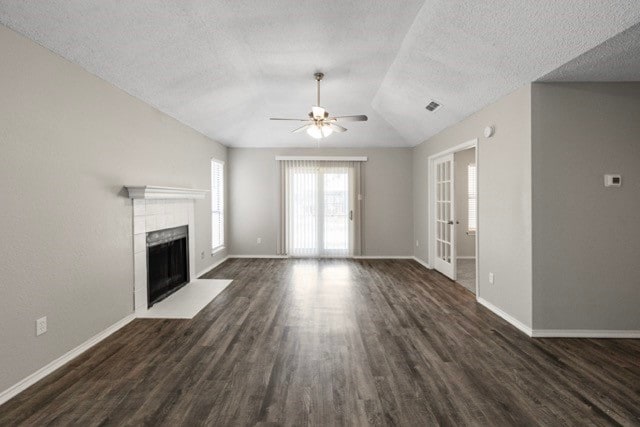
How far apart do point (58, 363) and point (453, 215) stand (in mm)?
4983

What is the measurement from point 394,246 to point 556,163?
13.9ft

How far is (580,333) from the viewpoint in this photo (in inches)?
120

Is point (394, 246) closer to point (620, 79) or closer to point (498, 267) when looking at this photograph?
point (498, 267)

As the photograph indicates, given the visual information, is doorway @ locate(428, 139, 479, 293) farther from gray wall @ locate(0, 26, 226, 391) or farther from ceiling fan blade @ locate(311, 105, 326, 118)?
gray wall @ locate(0, 26, 226, 391)

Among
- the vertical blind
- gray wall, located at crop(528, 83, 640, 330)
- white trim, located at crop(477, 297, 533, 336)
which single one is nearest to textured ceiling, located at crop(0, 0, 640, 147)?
gray wall, located at crop(528, 83, 640, 330)

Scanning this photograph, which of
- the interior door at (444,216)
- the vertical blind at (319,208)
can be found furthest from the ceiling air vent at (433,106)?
the vertical blind at (319,208)

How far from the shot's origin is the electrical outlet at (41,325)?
2336 mm

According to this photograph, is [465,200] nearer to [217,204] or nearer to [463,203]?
[463,203]

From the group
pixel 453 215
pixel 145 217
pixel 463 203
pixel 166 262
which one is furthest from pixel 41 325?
pixel 463 203

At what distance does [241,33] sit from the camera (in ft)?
10.4

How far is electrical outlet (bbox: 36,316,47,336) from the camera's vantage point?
7.66 ft

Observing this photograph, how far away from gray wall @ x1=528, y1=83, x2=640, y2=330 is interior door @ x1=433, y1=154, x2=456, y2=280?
2.04 meters

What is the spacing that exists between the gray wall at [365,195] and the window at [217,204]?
38 cm

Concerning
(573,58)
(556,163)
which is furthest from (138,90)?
(556,163)
